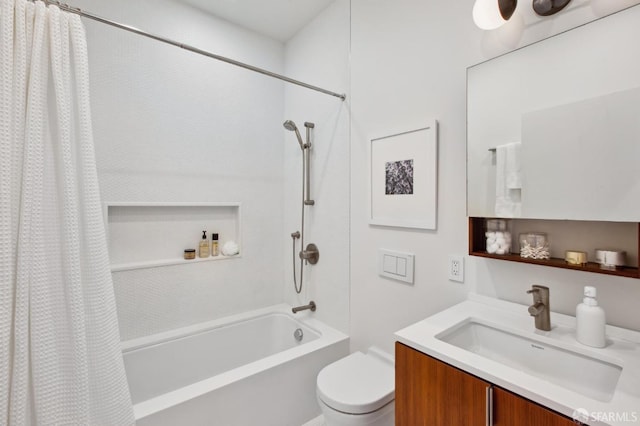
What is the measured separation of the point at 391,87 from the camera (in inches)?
66.2

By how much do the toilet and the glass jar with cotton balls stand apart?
83 cm

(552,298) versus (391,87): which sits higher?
(391,87)

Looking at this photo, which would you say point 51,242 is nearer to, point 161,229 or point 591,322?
point 161,229

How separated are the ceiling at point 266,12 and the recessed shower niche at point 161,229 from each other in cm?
140

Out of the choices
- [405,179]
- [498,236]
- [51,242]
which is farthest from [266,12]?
[498,236]

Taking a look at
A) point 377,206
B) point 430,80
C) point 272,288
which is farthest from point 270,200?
point 430,80

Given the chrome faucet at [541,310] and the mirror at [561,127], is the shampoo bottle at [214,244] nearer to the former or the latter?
the mirror at [561,127]

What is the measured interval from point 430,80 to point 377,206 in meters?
0.72

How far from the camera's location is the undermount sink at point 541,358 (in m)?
0.86

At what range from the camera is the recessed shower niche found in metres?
1.87

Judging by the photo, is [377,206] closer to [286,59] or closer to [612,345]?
[612,345]

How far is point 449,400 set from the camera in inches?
34.7

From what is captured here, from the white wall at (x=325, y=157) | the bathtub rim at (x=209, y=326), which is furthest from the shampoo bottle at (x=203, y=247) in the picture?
the white wall at (x=325, y=157)

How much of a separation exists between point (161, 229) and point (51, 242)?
104 centimetres
